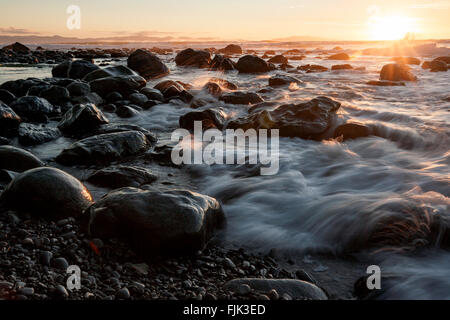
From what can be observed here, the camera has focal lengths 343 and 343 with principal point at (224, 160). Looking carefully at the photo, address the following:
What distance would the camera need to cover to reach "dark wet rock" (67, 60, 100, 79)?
508 inches

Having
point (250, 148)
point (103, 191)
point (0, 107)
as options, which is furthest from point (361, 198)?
point (0, 107)

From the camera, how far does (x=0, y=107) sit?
616 cm

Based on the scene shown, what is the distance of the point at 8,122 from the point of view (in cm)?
615

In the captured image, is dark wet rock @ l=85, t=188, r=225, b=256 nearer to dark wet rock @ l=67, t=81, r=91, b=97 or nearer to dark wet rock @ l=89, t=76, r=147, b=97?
dark wet rock @ l=67, t=81, r=91, b=97

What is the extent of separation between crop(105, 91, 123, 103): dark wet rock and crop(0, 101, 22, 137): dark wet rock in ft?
10.1

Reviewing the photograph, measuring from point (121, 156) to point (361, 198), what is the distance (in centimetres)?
326

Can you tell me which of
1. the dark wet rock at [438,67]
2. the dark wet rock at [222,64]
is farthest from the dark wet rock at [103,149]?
A: the dark wet rock at [438,67]

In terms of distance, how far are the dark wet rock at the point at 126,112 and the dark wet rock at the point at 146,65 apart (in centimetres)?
763

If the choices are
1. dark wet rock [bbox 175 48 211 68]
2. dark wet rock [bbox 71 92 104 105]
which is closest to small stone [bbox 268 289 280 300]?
dark wet rock [bbox 71 92 104 105]

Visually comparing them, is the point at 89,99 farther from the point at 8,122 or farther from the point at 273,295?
the point at 273,295

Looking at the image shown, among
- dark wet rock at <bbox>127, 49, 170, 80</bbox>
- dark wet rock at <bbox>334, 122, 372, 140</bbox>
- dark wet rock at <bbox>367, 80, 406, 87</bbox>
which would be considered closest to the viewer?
dark wet rock at <bbox>334, 122, 372, 140</bbox>

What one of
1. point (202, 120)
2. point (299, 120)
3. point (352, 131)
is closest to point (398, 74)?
point (352, 131)

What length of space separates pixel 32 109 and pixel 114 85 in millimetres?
3021
